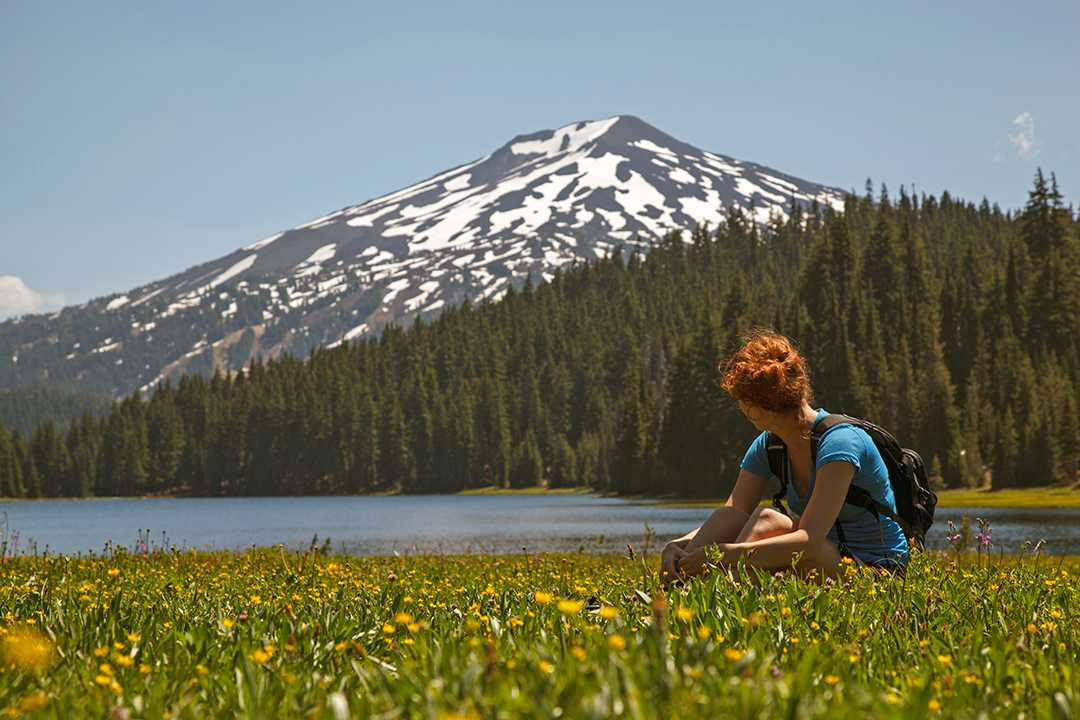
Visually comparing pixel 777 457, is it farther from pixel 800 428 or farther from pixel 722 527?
pixel 722 527

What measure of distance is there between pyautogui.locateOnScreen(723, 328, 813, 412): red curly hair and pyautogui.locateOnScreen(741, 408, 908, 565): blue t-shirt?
0.35 metres

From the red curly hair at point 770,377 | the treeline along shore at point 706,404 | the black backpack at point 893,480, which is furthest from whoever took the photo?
the treeline along shore at point 706,404

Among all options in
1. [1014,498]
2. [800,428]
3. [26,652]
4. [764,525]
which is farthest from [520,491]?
[26,652]

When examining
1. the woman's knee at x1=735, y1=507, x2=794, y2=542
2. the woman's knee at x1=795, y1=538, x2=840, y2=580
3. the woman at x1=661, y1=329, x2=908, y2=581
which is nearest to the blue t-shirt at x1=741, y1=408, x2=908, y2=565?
the woman at x1=661, y1=329, x2=908, y2=581

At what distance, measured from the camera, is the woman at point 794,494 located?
7.86m

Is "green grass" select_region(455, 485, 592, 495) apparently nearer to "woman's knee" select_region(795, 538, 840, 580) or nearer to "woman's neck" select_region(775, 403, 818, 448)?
"woman's neck" select_region(775, 403, 818, 448)

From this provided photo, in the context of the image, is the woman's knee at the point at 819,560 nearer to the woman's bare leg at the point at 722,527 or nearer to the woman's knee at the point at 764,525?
the woman's knee at the point at 764,525

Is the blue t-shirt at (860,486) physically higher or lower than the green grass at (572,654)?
higher

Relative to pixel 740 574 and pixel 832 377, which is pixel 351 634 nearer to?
pixel 740 574

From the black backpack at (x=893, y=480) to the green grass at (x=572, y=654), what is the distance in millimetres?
607

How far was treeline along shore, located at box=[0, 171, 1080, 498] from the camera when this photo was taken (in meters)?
101

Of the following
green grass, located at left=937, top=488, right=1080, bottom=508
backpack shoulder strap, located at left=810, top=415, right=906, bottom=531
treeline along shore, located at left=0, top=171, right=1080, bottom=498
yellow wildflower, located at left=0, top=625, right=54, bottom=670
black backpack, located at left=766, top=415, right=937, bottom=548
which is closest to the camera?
yellow wildflower, located at left=0, top=625, right=54, bottom=670

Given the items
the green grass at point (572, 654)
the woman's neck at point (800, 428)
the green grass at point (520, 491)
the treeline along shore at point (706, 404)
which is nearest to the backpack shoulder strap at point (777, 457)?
the woman's neck at point (800, 428)

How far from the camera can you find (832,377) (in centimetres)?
10669
